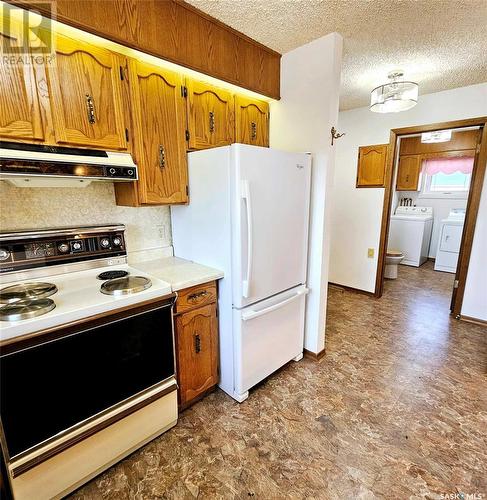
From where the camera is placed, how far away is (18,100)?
1.21 meters

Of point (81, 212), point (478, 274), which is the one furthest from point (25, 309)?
point (478, 274)

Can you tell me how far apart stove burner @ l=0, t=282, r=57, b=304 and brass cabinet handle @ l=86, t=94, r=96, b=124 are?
2.92 feet

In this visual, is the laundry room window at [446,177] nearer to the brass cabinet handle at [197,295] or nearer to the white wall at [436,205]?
the white wall at [436,205]

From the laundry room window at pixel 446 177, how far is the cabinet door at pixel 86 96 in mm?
5488

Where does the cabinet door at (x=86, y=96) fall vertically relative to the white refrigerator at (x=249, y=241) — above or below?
above

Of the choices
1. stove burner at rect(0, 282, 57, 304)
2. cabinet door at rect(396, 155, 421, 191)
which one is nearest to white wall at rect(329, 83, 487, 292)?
cabinet door at rect(396, 155, 421, 191)

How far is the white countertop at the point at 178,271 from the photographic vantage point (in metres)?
1.58

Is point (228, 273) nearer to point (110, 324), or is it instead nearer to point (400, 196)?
point (110, 324)

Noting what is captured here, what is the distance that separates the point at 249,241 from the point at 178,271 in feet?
Result: 1.70

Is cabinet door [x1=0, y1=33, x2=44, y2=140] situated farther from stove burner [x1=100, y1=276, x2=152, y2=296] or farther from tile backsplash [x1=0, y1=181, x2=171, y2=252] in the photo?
stove burner [x1=100, y1=276, x2=152, y2=296]

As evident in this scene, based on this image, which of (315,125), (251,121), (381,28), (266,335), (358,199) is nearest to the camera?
(381,28)

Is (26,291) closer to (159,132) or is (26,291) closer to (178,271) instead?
(178,271)

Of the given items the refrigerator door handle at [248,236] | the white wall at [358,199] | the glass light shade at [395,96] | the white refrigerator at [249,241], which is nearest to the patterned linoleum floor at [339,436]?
the white refrigerator at [249,241]

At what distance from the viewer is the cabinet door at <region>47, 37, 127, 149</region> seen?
1.31 metres
